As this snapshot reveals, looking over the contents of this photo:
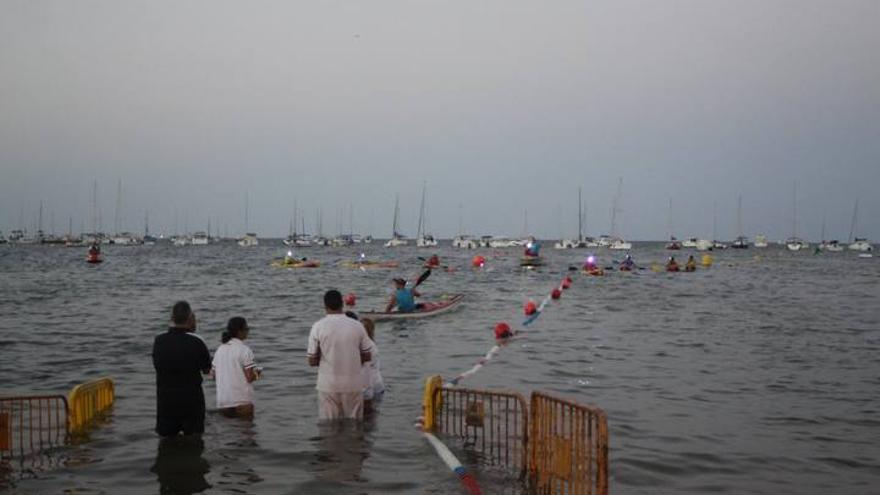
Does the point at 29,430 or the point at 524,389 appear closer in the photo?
the point at 29,430

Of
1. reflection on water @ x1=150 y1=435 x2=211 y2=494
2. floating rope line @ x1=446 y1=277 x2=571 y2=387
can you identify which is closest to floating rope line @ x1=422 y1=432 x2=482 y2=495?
reflection on water @ x1=150 y1=435 x2=211 y2=494

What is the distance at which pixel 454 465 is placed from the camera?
8680 mm

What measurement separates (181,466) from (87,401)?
2.63m

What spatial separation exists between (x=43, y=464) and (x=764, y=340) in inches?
796

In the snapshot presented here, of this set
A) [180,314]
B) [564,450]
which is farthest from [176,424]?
[564,450]

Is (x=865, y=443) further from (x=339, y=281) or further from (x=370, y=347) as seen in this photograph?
(x=339, y=281)

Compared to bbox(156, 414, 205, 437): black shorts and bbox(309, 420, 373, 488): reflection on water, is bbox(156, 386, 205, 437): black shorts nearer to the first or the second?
bbox(156, 414, 205, 437): black shorts

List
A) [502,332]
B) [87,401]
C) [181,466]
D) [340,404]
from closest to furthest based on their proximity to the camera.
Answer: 1. [181,466]
2. [340,404]
3. [87,401]
4. [502,332]

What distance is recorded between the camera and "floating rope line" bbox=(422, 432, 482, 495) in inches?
306

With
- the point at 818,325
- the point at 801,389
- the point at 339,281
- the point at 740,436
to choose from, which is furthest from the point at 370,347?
the point at 339,281

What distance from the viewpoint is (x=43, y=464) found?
28.1 feet

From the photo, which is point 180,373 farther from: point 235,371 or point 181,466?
point 235,371

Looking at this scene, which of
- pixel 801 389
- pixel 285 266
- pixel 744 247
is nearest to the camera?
pixel 801 389

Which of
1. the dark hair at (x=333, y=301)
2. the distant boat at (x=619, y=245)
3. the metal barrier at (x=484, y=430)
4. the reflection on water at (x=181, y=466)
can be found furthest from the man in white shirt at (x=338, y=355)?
the distant boat at (x=619, y=245)
